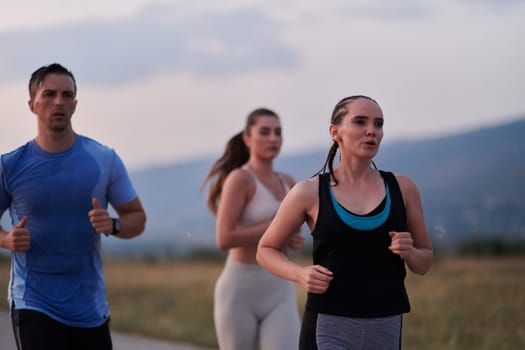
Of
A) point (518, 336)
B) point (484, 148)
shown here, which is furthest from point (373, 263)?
point (484, 148)

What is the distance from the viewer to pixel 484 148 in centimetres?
2017

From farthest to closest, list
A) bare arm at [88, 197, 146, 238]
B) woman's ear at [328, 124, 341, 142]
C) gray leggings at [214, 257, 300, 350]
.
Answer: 1. gray leggings at [214, 257, 300, 350]
2. bare arm at [88, 197, 146, 238]
3. woman's ear at [328, 124, 341, 142]

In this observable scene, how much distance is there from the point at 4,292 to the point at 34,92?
10.6 m

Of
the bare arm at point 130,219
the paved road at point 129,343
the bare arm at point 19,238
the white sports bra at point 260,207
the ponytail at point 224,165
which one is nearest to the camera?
the bare arm at point 19,238

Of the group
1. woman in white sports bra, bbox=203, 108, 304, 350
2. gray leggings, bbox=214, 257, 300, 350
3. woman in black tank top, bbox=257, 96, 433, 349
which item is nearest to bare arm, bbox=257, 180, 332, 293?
woman in black tank top, bbox=257, 96, 433, 349

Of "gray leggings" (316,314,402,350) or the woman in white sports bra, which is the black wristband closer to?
the woman in white sports bra

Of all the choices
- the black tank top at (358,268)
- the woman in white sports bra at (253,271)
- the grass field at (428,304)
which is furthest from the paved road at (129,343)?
the black tank top at (358,268)

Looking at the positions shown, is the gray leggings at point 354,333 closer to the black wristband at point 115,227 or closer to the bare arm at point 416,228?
the bare arm at point 416,228

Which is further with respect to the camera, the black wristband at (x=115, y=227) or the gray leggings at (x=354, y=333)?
the black wristband at (x=115, y=227)

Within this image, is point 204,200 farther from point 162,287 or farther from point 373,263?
point 162,287

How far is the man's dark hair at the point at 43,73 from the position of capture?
4.86 metres

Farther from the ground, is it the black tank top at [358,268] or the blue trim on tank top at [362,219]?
the blue trim on tank top at [362,219]

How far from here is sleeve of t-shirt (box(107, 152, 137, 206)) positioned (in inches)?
193

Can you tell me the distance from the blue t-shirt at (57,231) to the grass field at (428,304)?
13.2ft
